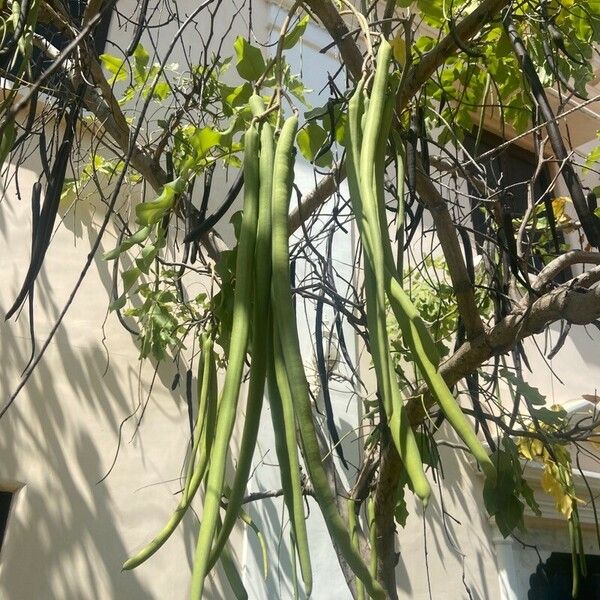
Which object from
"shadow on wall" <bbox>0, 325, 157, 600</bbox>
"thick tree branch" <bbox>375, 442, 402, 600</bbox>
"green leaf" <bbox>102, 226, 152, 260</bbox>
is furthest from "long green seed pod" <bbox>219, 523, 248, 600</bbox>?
"shadow on wall" <bbox>0, 325, 157, 600</bbox>

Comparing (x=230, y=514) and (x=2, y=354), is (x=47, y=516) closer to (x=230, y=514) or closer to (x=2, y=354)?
(x=2, y=354)

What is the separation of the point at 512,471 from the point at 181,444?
1.48 metres

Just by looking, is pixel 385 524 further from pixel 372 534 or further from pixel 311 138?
pixel 311 138

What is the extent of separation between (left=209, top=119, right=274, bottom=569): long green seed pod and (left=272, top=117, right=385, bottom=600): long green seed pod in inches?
0.5

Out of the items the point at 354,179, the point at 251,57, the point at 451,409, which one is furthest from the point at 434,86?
the point at 451,409

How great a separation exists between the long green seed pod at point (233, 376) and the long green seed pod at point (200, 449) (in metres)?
0.10

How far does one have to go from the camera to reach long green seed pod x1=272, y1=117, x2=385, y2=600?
449 millimetres

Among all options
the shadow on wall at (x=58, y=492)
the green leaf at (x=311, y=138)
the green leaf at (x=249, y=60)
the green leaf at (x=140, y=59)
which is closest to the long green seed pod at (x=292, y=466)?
the green leaf at (x=249, y=60)

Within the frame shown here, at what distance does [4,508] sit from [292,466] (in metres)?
2.17

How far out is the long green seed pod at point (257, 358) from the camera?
0.47 meters

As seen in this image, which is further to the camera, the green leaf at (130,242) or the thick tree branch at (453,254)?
the thick tree branch at (453,254)

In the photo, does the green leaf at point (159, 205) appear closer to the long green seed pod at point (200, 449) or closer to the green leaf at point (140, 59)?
the long green seed pod at point (200, 449)

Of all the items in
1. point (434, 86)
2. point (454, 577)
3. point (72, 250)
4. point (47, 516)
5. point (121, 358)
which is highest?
point (72, 250)

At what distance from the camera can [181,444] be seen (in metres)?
2.64
